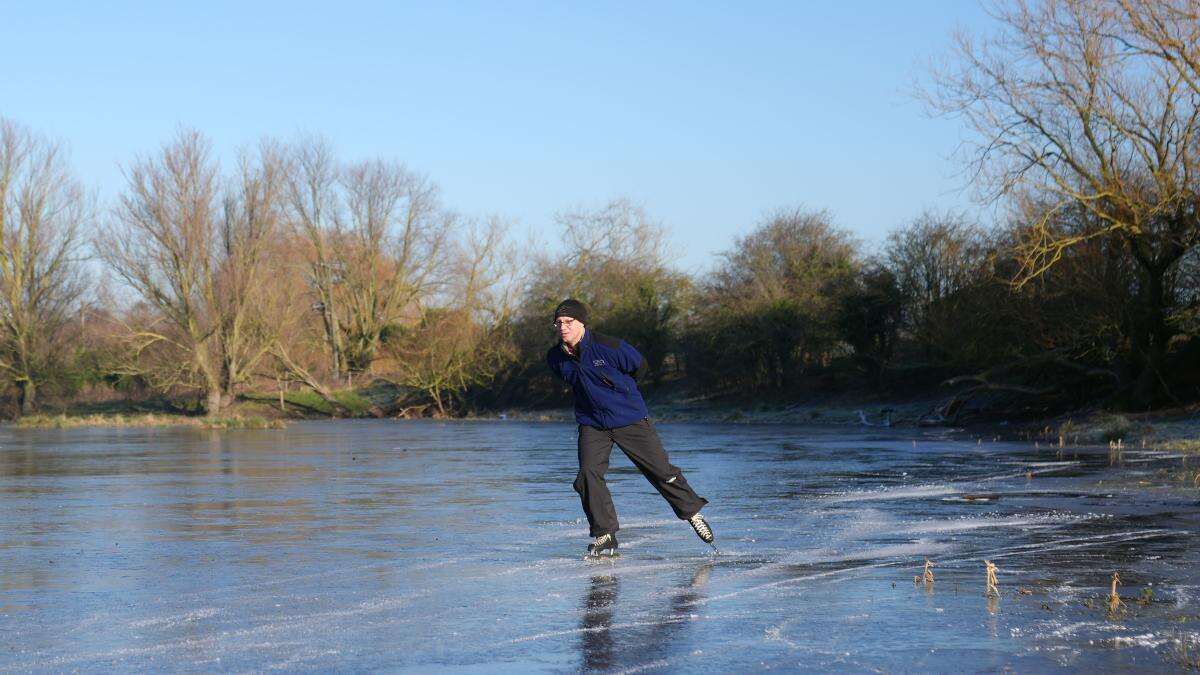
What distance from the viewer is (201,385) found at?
173ft

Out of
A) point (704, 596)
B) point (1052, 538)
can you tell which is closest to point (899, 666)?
point (704, 596)

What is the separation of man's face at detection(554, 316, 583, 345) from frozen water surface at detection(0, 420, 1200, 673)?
1.53m

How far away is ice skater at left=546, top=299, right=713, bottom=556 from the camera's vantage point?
9.57 metres

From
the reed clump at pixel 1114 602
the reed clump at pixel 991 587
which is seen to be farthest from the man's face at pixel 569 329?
the reed clump at pixel 1114 602

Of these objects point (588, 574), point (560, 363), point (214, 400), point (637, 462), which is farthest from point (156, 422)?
Result: point (588, 574)

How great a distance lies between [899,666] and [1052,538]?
16.1 feet

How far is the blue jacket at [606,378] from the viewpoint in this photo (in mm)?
9617

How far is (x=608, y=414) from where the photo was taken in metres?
9.62

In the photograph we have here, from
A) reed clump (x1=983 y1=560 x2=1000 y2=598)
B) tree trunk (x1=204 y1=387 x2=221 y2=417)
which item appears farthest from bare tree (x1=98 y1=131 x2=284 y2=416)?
reed clump (x1=983 y1=560 x2=1000 y2=598)

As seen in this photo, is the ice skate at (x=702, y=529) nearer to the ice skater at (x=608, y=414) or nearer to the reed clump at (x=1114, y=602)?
the ice skater at (x=608, y=414)

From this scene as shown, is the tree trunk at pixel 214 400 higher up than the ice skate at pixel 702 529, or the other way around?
the tree trunk at pixel 214 400

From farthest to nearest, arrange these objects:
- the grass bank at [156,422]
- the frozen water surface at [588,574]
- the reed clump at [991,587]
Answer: the grass bank at [156,422], the reed clump at [991,587], the frozen water surface at [588,574]

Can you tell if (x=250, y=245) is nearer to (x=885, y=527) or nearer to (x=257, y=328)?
(x=257, y=328)

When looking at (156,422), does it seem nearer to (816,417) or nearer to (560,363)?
(816,417)
